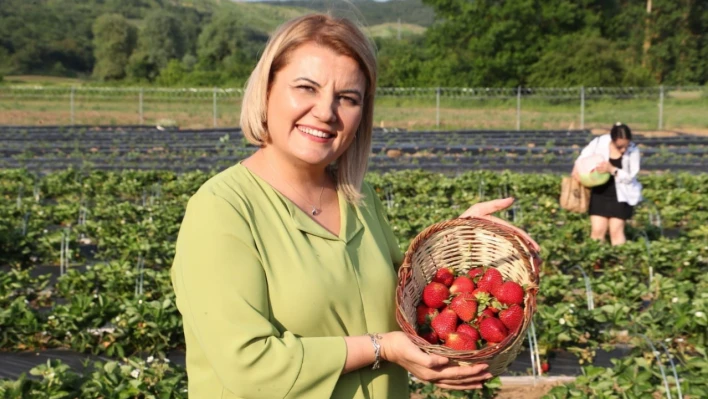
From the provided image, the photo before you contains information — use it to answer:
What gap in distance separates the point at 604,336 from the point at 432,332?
282 centimetres

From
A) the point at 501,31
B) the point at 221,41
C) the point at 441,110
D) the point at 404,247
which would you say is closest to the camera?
the point at 404,247

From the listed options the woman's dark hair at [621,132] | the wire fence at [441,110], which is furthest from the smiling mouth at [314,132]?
the wire fence at [441,110]

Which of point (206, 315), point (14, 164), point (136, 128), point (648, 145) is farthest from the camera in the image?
point (136, 128)

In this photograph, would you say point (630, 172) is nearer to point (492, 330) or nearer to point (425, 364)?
point (492, 330)

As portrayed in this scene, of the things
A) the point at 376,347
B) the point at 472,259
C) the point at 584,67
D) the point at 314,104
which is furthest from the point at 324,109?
the point at 584,67

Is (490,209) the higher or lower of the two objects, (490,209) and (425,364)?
the higher

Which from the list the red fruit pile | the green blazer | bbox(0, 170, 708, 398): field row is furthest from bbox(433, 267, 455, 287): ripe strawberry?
bbox(0, 170, 708, 398): field row

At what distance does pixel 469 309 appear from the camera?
6.35ft

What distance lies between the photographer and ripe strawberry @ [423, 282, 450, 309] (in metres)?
2.03

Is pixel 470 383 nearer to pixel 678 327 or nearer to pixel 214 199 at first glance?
pixel 214 199

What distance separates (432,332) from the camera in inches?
76.0

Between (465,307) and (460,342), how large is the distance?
15 cm

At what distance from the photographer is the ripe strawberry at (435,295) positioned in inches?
79.8

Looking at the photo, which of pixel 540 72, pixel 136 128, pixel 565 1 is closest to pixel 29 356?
pixel 136 128
